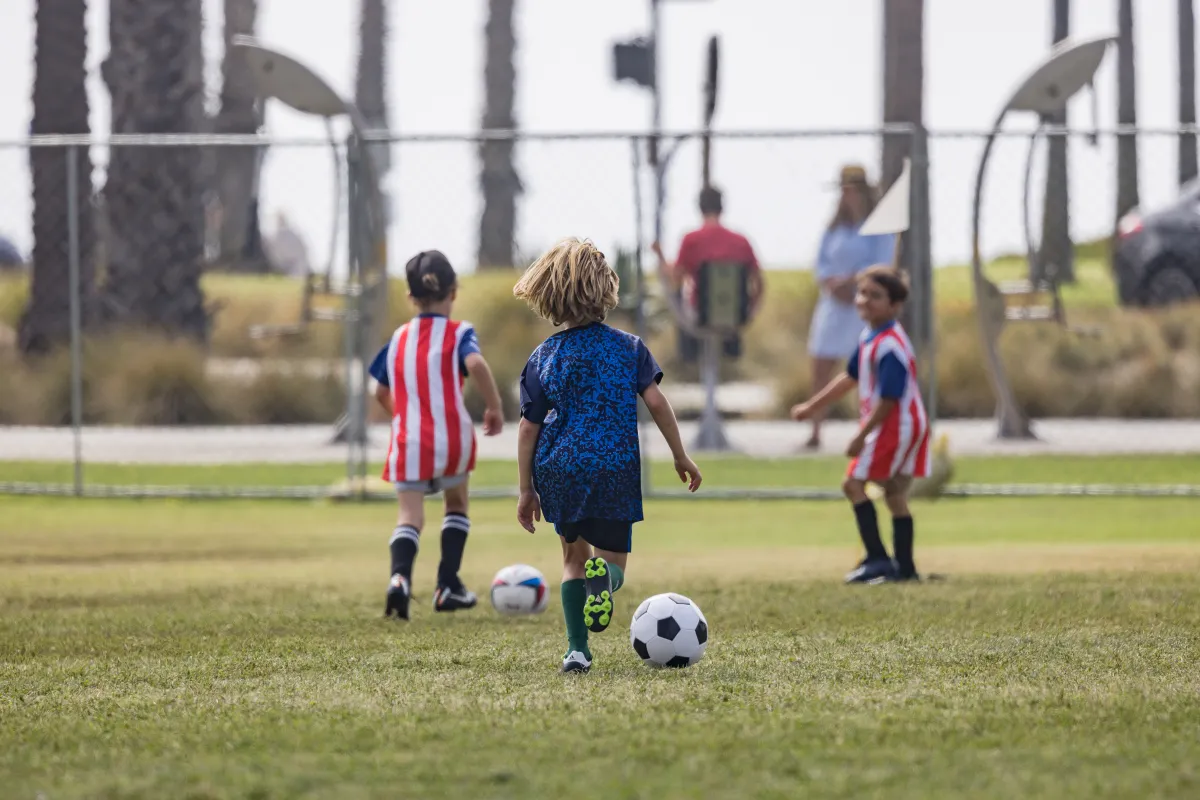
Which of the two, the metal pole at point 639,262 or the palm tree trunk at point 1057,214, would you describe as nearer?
the metal pole at point 639,262

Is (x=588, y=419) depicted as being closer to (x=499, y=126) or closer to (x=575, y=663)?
(x=575, y=663)

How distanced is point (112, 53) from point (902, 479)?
11.8 m

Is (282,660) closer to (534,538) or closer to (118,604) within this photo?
(118,604)

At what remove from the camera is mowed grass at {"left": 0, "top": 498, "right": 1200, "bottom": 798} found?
393 centimetres

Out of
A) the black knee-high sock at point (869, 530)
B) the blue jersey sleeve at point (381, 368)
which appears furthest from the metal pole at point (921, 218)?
the blue jersey sleeve at point (381, 368)

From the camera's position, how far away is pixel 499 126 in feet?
91.4

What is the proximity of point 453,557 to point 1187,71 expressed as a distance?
26183mm

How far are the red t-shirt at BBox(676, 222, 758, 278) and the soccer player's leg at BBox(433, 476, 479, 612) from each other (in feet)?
23.7

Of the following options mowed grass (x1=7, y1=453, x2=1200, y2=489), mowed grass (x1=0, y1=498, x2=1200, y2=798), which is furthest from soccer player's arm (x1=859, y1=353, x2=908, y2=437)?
mowed grass (x1=7, y1=453, x2=1200, y2=489)

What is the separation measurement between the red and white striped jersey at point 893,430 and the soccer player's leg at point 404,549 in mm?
1922

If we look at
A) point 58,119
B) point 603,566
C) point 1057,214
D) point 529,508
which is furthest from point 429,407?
point 1057,214

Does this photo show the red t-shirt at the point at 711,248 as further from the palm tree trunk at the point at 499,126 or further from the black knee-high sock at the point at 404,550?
the palm tree trunk at the point at 499,126

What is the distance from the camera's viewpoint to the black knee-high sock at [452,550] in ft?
23.5

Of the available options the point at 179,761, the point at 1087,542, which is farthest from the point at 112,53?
the point at 179,761
